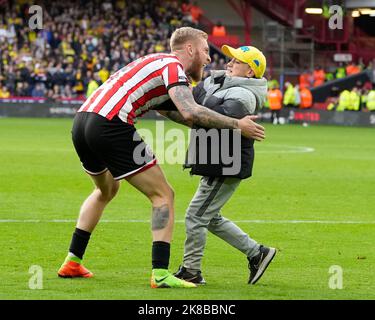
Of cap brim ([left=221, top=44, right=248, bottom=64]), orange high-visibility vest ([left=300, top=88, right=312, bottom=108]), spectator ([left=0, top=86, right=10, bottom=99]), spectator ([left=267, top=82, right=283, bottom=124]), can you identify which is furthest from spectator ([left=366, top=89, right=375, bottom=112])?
cap brim ([left=221, top=44, right=248, bottom=64])

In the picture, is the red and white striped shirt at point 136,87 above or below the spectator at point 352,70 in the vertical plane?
above

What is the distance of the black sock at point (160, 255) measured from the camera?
8625mm

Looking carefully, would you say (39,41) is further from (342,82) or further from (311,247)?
(311,247)

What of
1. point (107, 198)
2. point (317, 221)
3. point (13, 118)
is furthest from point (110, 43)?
point (107, 198)

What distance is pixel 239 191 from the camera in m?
17.3

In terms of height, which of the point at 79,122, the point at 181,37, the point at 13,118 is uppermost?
the point at 181,37

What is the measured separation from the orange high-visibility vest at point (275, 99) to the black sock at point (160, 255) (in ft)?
111

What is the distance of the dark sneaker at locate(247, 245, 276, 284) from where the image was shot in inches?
353

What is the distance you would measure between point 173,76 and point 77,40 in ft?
144

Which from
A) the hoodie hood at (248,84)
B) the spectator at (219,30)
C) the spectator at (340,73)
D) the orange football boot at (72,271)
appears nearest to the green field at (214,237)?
the orange football boot at (72,271)

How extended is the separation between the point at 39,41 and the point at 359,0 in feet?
52.7

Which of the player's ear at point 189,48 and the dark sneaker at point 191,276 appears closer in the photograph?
the player's ear at point 189,48

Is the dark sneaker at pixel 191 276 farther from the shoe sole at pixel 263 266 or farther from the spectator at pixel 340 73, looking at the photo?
the spectator at pixel 340 73

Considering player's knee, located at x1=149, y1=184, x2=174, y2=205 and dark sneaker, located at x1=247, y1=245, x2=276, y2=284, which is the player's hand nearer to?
player's knee, located at x1=149, y1=184, x2=174, y2=205
